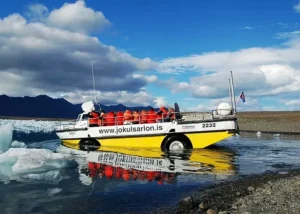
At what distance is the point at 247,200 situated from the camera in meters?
7.41

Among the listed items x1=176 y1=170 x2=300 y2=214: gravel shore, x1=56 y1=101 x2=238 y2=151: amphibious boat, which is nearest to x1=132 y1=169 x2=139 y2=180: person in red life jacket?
x1=176 y1=170 x2=300 y2=214: gravel shore

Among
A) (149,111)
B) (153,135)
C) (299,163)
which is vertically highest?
(149,111)

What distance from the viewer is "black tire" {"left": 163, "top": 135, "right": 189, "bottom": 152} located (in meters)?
19.2

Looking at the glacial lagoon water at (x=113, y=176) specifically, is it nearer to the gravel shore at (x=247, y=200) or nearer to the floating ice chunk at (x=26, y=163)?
the floating ice chunk at (x=26, y=163)

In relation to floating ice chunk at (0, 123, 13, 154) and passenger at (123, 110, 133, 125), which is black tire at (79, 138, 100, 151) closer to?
passenger at (123, 110, 133, 125)

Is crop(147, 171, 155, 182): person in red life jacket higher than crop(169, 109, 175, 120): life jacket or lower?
lower

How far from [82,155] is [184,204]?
37.7 feet

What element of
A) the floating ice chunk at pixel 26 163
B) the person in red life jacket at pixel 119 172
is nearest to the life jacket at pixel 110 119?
the floating ice chunk at pixel 26 163

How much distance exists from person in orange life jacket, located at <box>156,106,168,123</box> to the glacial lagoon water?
6.60ft

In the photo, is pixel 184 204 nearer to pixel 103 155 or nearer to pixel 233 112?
pixel 103 155

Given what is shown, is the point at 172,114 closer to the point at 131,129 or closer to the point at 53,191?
the point at 131,129

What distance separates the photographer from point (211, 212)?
21.9ft

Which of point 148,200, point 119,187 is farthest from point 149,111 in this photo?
point 148,200

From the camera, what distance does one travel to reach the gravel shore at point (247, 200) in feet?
21.9
